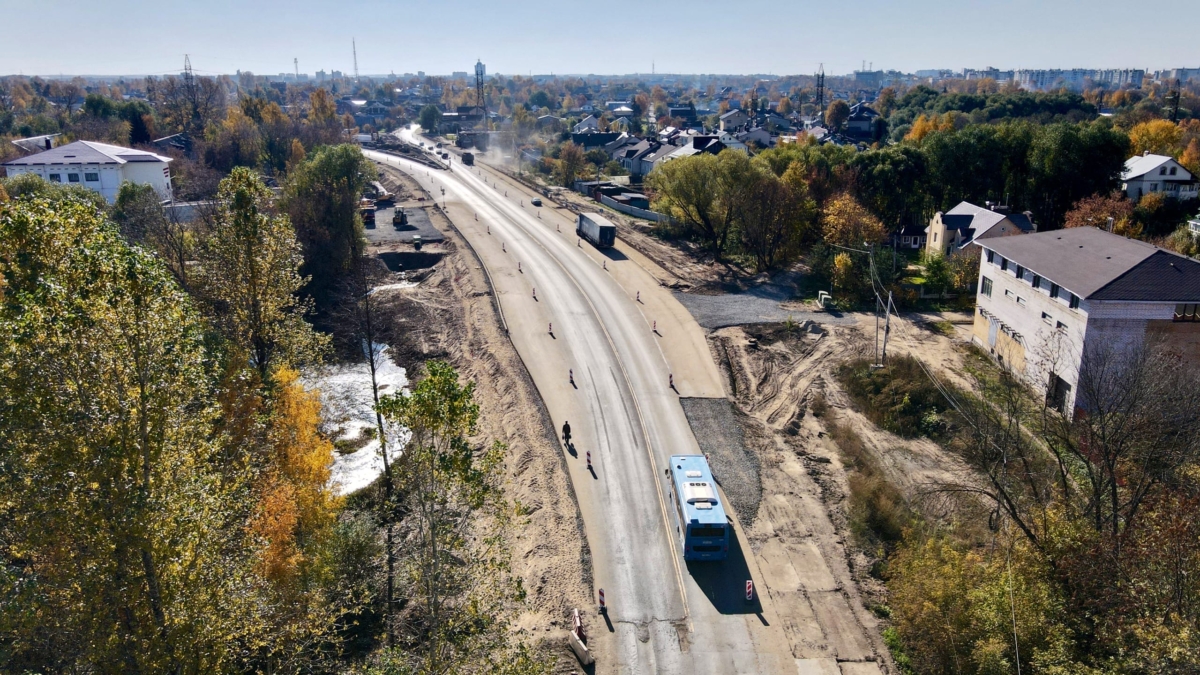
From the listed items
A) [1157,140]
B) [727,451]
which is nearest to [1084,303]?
[727,451]

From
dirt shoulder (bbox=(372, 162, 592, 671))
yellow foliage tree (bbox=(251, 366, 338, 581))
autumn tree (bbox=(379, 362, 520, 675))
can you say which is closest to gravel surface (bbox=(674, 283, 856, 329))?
dirt shoulder (bbox=(372, 162, 592, 671))

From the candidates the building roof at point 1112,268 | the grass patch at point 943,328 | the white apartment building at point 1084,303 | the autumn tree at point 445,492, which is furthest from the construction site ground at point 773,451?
the building roof at point 1112,268

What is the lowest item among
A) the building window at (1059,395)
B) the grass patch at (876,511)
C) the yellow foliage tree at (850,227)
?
the grass patch at (876,511)

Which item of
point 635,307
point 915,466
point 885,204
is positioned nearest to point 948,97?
point 885,204

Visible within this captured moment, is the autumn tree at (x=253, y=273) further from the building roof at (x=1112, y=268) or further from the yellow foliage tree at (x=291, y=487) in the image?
the building roof at (x=1112, y=268)

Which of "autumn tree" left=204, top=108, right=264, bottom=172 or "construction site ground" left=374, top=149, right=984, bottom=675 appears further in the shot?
"autumn tree" left=204, top=108, right=264, bottom=172

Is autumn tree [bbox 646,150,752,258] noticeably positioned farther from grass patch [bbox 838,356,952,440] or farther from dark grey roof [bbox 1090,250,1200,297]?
dark grey roof [bbox 1090,250,1200,297]

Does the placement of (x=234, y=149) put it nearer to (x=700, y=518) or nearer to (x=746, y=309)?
(x=746, y=309)
